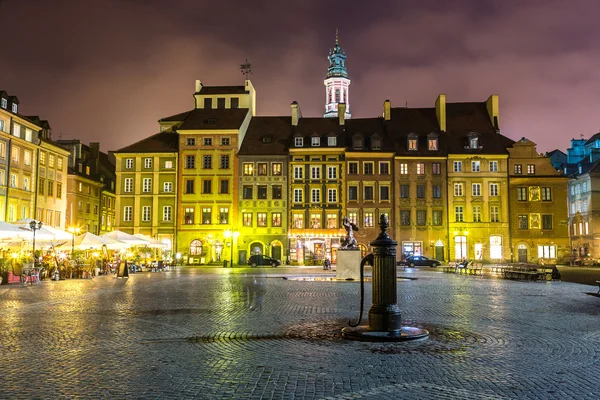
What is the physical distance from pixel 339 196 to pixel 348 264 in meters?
31.3

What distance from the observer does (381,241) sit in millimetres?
11273

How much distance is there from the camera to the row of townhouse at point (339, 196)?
60750 mm

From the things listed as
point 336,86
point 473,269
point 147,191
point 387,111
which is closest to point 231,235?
point 147,191

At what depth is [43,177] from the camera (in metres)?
57.2

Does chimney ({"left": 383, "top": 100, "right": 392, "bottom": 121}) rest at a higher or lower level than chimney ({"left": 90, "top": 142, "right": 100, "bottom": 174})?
higher

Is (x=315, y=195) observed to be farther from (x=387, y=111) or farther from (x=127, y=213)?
(x=127, y=213)

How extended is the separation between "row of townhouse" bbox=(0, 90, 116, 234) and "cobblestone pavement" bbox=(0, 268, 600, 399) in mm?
38903

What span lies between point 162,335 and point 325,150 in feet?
167

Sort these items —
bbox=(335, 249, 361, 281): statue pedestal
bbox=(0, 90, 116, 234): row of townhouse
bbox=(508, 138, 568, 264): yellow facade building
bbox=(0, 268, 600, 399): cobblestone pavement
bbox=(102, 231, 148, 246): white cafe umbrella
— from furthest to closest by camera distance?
bbox=(508, 138, 568, 264): yellow facade building
bbox=(0, 90, 116, 234): row of townhouse
bbox=(102, 231, 148, 246): white cafe umbrella
bbox=(335, 249, 361, 281): statue pedestal
bbox=(0, 268, 600, 399): cobblestone pavement

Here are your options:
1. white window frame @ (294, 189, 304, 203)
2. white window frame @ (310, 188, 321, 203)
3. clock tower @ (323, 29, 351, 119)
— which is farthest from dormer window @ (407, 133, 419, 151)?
clock tower @ (323, 29, 351, 119)

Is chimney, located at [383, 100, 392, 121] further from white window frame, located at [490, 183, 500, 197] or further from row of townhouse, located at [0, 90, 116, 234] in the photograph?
row of townhouse, located at [0, 90, 116, 234]

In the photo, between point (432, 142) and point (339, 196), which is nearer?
point (339, 196)

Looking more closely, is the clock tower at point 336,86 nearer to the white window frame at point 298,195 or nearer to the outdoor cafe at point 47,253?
the white window frame at point 298,195

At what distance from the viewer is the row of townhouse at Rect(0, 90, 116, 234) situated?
167 feet
